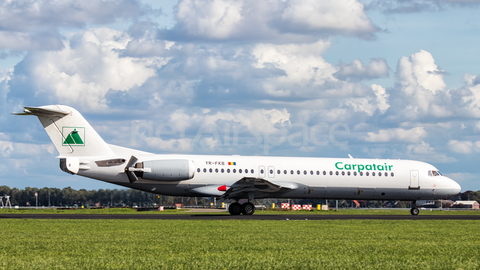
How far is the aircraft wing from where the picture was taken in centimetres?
3238

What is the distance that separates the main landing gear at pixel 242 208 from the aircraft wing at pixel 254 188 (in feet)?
1.58

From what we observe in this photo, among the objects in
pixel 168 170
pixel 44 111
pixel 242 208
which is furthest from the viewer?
pixel 242 208

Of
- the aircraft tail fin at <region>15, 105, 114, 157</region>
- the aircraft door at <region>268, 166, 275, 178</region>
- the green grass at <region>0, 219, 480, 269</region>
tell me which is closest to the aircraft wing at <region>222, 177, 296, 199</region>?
the aircraft door at <region>268, 166, 275, 178</region>

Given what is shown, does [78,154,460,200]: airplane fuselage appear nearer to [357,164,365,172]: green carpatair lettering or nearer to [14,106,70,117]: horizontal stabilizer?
[357,164,365,172]: green carpatair lettering

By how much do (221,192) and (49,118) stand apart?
35.4 ft

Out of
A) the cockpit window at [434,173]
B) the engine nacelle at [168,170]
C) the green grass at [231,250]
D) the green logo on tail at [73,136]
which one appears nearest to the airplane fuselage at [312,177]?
the cockpit window at [434,173]

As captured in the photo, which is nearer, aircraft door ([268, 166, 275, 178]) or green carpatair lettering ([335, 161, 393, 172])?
aircraft door ([268, 166, 275, 178])

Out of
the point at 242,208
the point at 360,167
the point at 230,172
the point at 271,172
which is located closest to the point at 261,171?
the point at 271,172

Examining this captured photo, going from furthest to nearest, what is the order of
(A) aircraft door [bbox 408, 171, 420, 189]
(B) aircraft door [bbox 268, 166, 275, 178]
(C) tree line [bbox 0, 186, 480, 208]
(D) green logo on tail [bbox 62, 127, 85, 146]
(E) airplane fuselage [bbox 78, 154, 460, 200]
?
(C) tree line [bbox 0, 186, 480, 208] → (A) aircraft door [bbox 408, 171, 420, 189] → (B) aircraft door [bbox 268, 166, 275, 178] → (E) airplane fuselage [bbox 78, 154, 460, 200] → (D) green logo on tail [bbox 62, 127, 85, 146]

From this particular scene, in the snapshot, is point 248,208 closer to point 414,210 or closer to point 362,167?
point 362,167

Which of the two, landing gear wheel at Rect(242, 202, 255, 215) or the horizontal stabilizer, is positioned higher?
the horizontal stabilizer

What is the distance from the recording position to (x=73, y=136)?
32000 millimetres

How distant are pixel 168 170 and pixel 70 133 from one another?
5976 millimetres

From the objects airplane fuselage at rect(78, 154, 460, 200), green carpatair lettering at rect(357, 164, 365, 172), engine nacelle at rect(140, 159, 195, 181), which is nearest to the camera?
engine nacelle at rect(140, 159, 195, 181)
